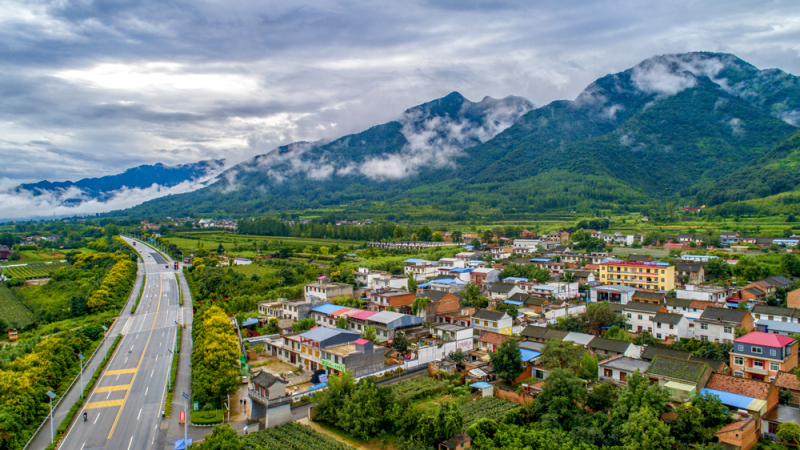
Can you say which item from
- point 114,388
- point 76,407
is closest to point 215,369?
point 114,388

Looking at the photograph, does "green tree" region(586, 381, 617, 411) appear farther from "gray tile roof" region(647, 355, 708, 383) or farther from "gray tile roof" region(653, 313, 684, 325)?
"gray tile roof" region(653, 313, 684, 325)

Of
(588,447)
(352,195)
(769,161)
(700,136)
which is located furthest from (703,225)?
(352,195)

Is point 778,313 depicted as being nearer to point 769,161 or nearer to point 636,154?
point 769,161

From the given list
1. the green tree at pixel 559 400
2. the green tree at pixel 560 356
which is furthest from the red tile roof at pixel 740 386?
the green tree at pixel 559 400

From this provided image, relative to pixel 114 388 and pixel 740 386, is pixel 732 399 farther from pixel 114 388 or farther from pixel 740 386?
pixel 114 388

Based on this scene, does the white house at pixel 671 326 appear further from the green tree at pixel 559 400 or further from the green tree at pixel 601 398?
the green tree at pixel 559 400

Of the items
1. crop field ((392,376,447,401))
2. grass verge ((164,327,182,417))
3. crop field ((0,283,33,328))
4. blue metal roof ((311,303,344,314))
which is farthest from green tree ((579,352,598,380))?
crop field ((0,283,33,328))
